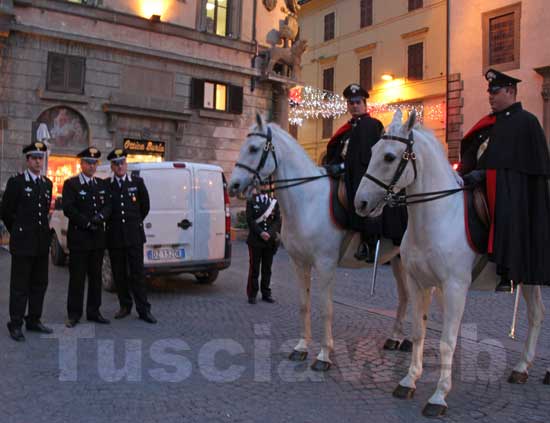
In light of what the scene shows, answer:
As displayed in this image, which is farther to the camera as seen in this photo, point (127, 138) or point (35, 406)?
point (127, 138)

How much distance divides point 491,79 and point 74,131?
1657 cm

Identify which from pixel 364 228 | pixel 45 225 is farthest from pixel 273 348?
pixel 45 225

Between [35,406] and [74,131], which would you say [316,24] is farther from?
[35,406]

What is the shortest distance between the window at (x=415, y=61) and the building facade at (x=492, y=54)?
2603 millimetres

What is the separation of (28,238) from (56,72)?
13.7 meters

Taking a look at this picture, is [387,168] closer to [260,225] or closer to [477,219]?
[477,219]

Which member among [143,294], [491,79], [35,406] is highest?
[491,79]

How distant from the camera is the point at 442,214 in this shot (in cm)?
412

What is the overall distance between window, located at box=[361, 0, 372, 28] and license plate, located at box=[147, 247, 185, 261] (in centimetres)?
2660

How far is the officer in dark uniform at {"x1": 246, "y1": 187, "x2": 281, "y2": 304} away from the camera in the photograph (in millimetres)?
8367

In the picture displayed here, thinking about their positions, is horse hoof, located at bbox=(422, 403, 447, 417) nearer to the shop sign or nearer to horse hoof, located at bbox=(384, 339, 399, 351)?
horse hoof, located at bbox=(384, 339, 399, 351)

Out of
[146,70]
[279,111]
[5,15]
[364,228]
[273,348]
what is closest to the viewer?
[364,228]

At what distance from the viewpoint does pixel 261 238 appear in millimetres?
8398

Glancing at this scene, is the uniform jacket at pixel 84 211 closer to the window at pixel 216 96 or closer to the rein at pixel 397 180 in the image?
the rein at pixel 397 180
